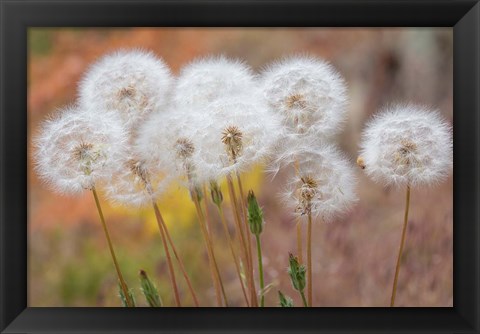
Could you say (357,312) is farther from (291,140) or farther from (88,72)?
(88,72)

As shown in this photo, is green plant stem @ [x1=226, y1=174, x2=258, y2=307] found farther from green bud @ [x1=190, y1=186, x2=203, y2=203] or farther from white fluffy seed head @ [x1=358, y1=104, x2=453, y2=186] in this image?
white fluffy seed head @ [x1=358, y1=104, x2=453, y2=186]

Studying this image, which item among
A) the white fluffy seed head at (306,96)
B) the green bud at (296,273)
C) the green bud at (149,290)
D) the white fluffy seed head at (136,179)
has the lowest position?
the green bud at (149,290)

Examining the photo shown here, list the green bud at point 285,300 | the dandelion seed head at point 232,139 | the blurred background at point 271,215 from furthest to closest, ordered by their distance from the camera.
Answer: the blurred background at point 271,215 → the green bud at point 285,300 → the dandelion seed head at point 232,139

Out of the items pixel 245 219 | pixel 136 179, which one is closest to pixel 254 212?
pixel 245 219

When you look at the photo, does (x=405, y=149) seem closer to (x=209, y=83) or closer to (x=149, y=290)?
(x=209, y=83)

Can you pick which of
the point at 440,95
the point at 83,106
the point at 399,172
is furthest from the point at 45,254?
the point at 440,95

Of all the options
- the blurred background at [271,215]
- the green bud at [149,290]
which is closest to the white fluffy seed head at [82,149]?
the blurred background at [271,215]

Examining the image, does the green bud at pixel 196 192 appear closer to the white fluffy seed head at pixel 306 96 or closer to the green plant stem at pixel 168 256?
the green plant stem at pixel 168 256
